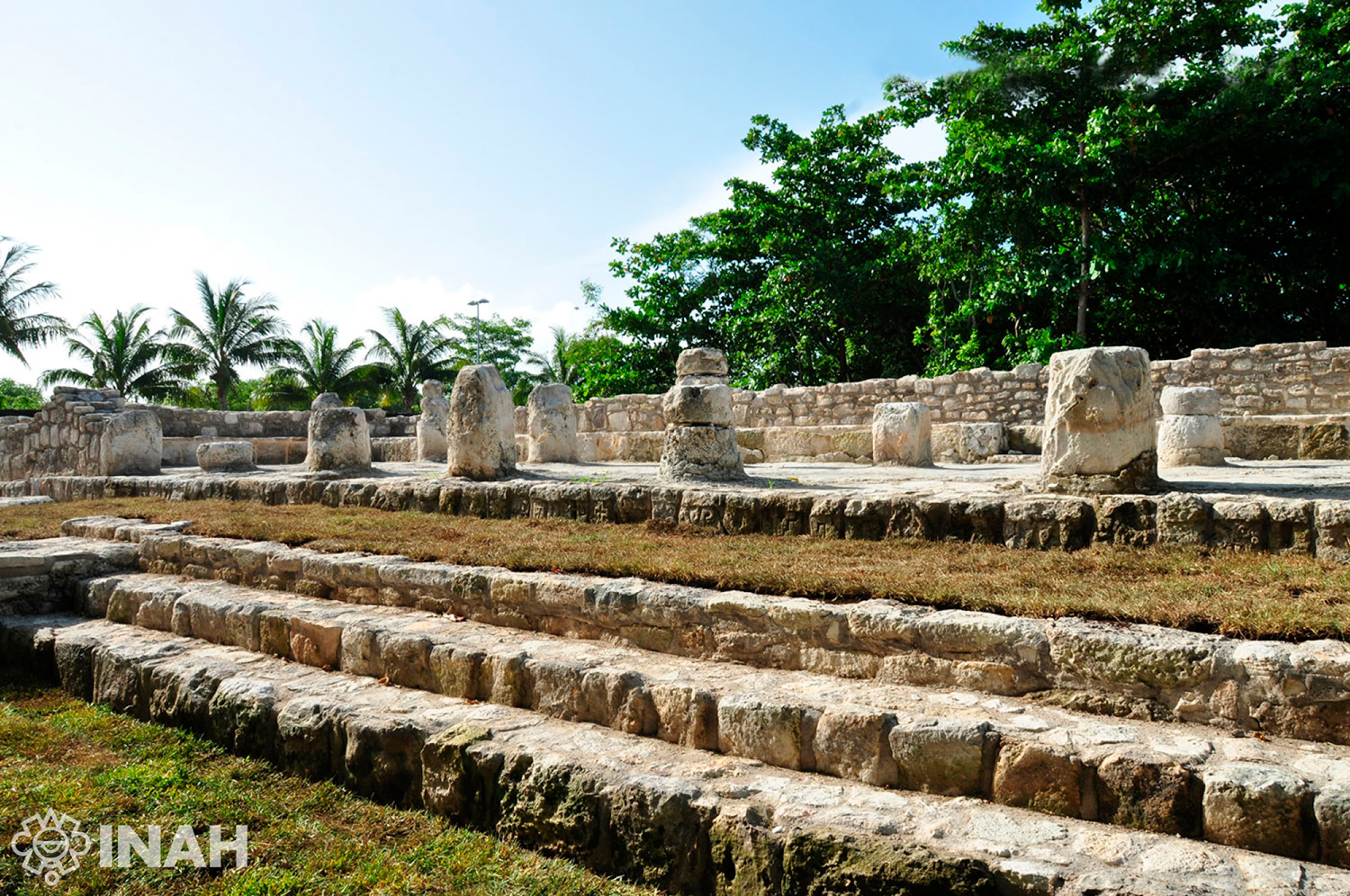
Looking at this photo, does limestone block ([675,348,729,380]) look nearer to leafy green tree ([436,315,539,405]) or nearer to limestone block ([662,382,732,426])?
limestone block ([662,382,732,426])

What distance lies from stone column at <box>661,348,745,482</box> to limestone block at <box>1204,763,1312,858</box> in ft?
17.4

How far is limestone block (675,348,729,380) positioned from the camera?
8.21 meters

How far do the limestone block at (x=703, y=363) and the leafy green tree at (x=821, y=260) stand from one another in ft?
41.4

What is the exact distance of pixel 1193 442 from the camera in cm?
864

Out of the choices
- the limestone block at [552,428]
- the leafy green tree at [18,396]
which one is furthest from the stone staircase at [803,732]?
the leafy green tree at [18,396]

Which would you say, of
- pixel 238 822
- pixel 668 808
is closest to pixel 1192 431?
pixel 668 808

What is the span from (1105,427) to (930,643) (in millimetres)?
2563

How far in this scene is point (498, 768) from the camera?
3.30 m

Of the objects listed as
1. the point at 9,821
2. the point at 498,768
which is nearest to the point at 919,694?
the point at 498,768

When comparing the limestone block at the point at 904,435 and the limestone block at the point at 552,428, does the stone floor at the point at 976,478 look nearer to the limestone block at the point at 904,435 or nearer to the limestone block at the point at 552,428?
the limestone block at the point at 904,435

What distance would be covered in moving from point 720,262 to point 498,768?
21.9m

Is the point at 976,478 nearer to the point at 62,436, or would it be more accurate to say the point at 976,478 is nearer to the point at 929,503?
the point at 929,503

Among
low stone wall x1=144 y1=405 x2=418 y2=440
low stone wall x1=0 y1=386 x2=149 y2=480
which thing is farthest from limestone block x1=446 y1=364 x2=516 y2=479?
low stone wall x1=144 y1=405 x2=418 y2=440

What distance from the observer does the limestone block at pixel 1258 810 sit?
236 centimetres
